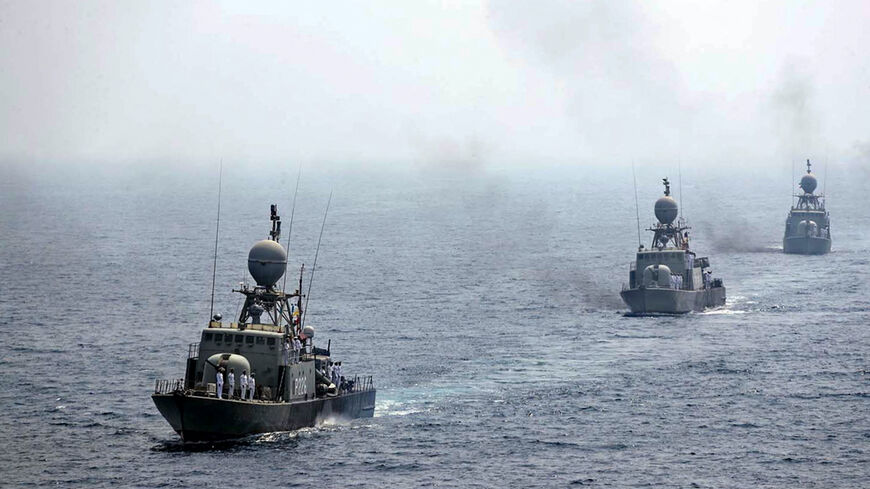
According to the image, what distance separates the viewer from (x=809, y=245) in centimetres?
16538

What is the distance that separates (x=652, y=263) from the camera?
125 m

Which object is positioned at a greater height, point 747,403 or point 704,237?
point 704,237

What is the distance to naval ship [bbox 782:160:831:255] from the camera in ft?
543

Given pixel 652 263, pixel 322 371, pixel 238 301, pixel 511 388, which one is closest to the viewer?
pixel 322 371

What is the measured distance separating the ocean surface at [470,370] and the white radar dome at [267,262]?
8.75 m

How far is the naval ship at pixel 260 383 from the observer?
6612 cm

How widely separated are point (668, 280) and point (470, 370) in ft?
123

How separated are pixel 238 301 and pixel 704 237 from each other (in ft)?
297

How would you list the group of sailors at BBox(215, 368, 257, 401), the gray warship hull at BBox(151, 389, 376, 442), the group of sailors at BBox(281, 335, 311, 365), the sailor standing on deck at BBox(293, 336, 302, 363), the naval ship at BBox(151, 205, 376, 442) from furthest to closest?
the sailor standing on deck at BBox(293, 336, 302, 363) < the group of sailors at BBox(281, 335, 311, 365) < the group of sailors at BBox(215, 368, 257, 401) < the naval ship at BBox(151, 205, 376, 442) < the gray warship hull at BBox(151, 389, 376, 442)

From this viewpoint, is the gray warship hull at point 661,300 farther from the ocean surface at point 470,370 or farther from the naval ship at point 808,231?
the naval ship at point 808,231

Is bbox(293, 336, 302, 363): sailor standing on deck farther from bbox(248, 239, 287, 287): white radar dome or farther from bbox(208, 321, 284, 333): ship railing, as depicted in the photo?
bbox(248, 239, 287, 287): white radar dome

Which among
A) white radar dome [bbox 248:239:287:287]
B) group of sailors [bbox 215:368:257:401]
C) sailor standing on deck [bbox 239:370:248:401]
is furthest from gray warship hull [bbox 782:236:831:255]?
sailor standing on deck [bbox 239:370:248:401]

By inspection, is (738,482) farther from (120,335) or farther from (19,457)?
(120,335)

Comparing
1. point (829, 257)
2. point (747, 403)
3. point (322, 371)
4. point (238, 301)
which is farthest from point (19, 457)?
point (829, 257)
